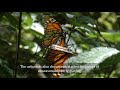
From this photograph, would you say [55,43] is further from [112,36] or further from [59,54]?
[112,36]

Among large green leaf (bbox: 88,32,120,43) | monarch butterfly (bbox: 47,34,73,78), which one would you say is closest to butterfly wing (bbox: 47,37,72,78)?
monarch butterfly (bbox: 47,34,73,78)

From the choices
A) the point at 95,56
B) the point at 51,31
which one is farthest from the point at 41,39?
the point at 95,56

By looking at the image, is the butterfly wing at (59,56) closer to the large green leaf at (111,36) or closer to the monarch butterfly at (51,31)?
the monarch butterfly at (51,31)

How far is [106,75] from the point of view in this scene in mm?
1991

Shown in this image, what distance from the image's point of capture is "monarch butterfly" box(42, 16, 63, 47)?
1780 mm

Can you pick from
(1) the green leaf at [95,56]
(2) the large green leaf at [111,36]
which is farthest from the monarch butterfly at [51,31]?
(1) the green leaf at [95,56]

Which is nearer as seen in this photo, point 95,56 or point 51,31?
point 95,56

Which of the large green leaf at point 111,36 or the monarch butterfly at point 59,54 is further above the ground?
the large green leaf at point 111,36

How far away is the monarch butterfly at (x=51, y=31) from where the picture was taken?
70.1 inches

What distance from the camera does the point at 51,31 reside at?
5.95 ft

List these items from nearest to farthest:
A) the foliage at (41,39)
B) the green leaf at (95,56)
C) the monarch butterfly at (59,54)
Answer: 1. the green leaf at (95,56)
2. the foliage at (41,39)
3. the monarch butterfly at (59,54)
